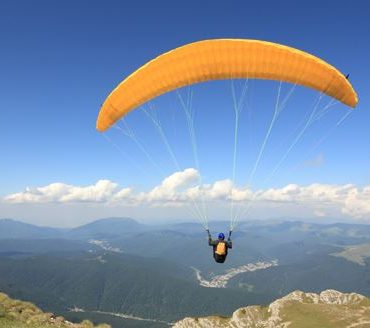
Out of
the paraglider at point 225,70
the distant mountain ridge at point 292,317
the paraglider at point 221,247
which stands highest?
the paraglider at point 225,70

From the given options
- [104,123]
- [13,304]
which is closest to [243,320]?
[13,304]

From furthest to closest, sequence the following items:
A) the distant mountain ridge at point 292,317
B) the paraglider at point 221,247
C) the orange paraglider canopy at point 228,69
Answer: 1. the distant mountain ridge at point 292,317
2. the paraglider at point 221,247
3. the orange paraglider canopy at point 228,69

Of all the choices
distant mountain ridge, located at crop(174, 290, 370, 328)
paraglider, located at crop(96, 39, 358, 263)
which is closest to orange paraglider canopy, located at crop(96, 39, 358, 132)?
paraglider, located at crop(96, 39, 358, 263)

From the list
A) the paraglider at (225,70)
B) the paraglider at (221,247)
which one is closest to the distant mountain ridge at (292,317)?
the paraglider at (221,247)

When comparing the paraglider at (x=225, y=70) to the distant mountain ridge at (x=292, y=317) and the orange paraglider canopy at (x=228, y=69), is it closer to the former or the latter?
the orange paraglider canopy at (x=228, y=69)

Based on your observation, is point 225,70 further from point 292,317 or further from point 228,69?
point 292,317

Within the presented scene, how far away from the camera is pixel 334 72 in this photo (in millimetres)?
20891

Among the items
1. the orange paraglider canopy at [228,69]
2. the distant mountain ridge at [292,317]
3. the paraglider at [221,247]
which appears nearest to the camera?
the orange paraglider canopy at [228,69]

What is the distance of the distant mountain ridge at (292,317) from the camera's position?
134250 millimetres

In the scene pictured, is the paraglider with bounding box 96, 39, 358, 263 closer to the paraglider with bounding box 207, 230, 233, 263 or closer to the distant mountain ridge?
the paraglider with bounding box 207, 230, 233, 263

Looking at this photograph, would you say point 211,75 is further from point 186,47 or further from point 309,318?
point 309,318

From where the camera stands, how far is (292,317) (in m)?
147

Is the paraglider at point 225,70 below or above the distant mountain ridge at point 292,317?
above

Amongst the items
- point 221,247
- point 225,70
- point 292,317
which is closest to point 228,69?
point 225,70
